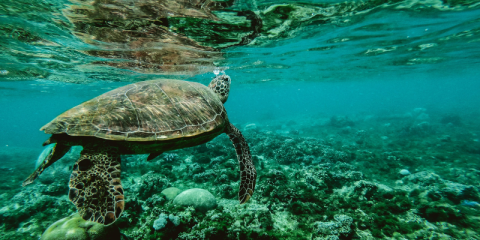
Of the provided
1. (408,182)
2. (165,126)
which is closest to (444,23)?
(408,182)

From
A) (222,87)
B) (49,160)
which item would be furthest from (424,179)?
(49,160)

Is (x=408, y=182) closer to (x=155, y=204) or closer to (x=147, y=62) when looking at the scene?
(x=155, y=204)

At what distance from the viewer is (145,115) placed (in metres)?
3.71

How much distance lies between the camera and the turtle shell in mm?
3271

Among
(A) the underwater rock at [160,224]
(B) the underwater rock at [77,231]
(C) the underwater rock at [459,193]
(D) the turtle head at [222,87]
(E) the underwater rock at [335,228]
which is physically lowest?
(C) the underwater rock at [459,193]

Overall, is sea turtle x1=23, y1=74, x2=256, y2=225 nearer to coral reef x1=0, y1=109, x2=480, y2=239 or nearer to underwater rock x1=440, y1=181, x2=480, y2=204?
coral reef x1=0, y1=109, x2=480, y2=239

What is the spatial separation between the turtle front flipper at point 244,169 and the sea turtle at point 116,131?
2 centimetres

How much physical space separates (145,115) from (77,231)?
2.59 meters

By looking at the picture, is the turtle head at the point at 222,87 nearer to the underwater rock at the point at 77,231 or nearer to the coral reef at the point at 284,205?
the coral reef at the point at 284,205

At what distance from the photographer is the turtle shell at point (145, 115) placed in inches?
129

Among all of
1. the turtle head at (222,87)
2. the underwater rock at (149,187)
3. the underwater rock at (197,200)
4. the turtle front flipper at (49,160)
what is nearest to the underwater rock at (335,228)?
the underwater rock at (197,200)

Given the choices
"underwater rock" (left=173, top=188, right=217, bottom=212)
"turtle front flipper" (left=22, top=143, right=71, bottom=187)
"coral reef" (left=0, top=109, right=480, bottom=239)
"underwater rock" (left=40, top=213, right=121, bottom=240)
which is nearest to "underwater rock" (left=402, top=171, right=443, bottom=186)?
"coral reef" (left=0, top=109, right=480, bottom=239)

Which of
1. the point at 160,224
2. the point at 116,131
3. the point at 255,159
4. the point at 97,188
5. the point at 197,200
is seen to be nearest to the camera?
the point at 97,188

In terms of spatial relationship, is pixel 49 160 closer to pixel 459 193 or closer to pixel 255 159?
pixel 255 159
